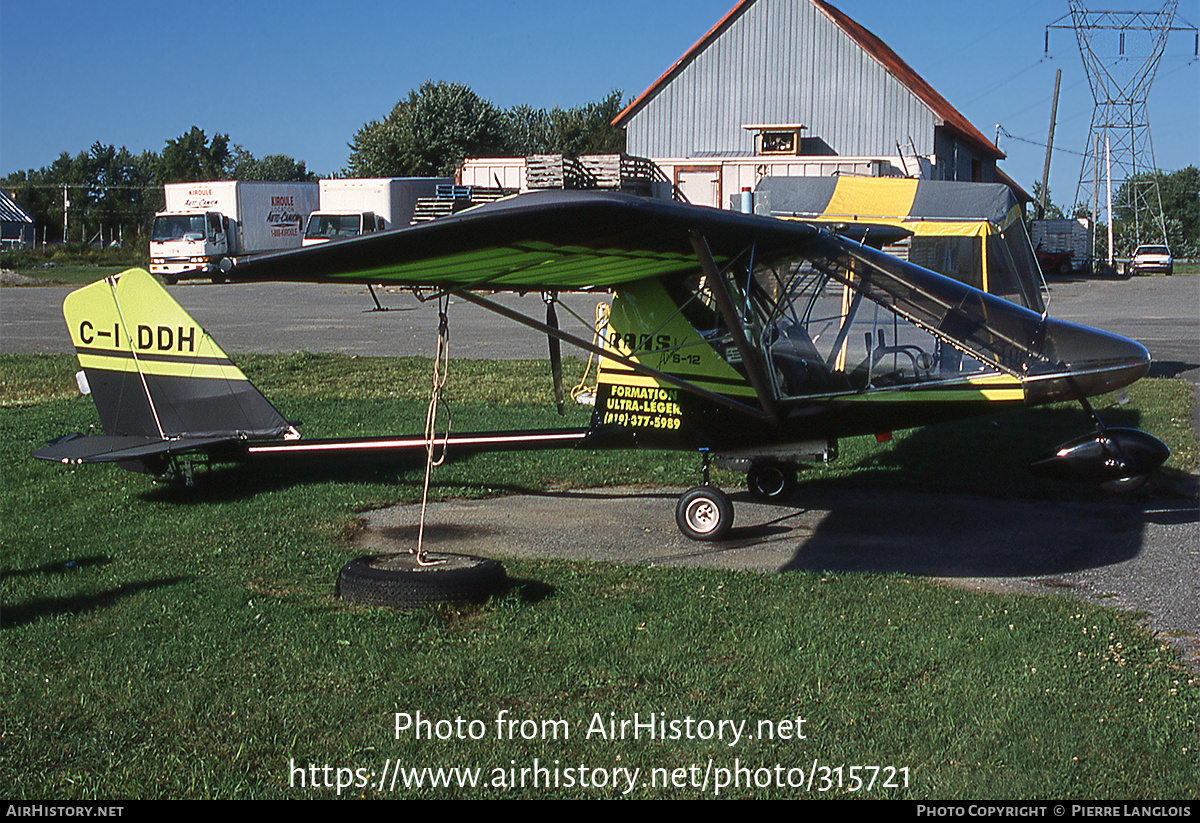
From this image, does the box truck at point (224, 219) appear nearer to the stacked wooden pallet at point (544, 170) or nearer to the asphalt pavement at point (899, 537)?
the stacked wooden pallet at point (544, 170)

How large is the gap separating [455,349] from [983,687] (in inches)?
565

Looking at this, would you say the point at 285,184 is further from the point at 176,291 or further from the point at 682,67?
the point at 682,67

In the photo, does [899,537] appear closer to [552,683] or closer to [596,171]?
[552,683]

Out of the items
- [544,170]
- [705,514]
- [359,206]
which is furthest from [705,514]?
[359,206]

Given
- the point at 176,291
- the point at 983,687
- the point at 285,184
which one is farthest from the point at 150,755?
the point at 285,184

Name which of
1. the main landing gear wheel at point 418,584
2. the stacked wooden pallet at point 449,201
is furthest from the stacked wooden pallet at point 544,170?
the main landing gear wheel at point 418,584

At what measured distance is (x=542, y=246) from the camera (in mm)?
6141

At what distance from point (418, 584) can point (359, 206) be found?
120ft

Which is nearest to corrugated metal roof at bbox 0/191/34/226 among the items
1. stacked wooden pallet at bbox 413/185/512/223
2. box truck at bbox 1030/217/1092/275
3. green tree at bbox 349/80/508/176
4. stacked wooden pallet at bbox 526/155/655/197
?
green tree at bbox 349/80/508/176

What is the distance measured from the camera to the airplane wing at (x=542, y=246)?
514cm

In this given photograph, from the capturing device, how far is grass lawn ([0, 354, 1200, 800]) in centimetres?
398

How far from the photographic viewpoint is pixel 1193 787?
3840 millimetres

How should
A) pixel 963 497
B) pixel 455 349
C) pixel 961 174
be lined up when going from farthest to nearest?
pixel 961 174
pixel 455 349
pixel 963 497

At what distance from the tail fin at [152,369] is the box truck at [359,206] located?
31267 mm
